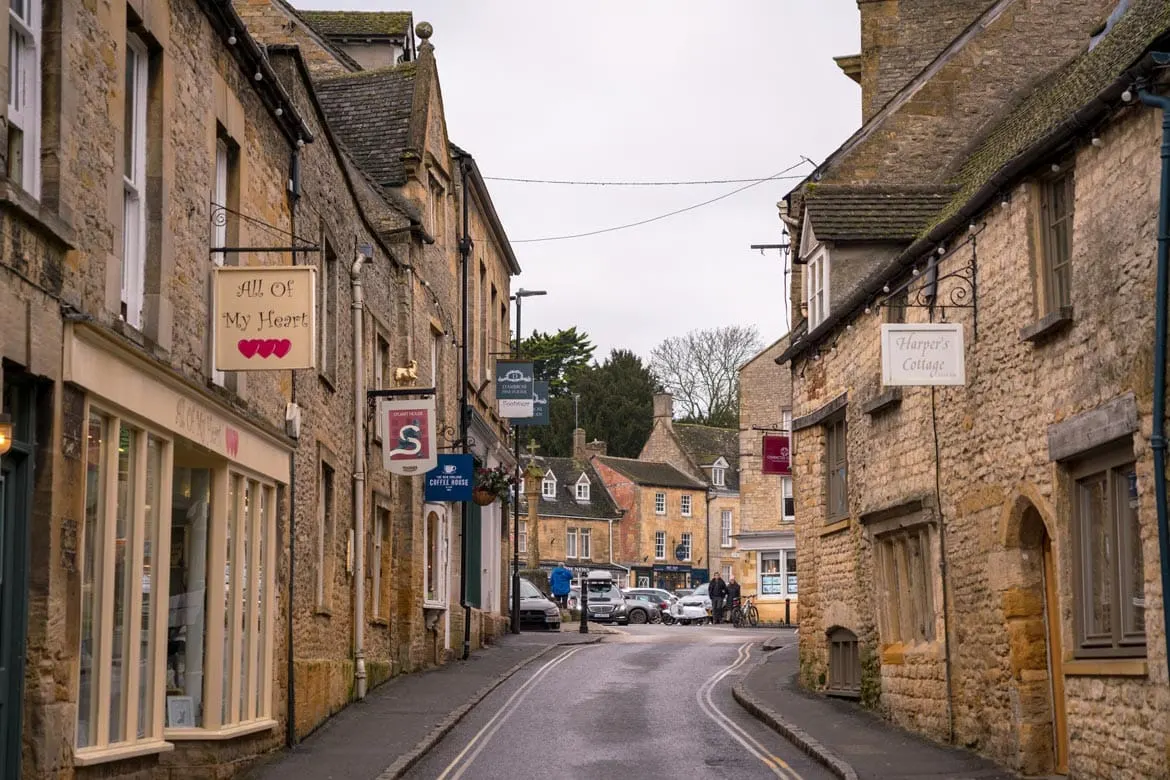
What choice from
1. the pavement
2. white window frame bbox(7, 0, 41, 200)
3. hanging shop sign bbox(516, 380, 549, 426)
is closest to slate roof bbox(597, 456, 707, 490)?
hanging shop sign bbox(516, 380, 549, 426)

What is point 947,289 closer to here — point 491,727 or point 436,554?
point 491,727

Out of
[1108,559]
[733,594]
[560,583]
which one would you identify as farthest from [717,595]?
[1108,559]

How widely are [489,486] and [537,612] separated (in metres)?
13.0

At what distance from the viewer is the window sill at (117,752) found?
9.90 metres

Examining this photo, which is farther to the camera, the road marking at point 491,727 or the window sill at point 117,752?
the road marking at point 491,727

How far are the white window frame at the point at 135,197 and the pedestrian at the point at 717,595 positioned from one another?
138 feet

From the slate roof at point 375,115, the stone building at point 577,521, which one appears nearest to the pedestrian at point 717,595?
the stone building at point 577,521

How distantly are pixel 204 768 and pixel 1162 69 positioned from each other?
9.41 meters

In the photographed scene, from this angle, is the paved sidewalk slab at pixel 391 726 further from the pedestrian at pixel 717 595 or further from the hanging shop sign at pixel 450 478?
the pedestrian at pixel 717 595

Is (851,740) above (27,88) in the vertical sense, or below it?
below

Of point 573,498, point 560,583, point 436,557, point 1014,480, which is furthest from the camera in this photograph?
point 573,498

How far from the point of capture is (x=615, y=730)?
18781 millimetres

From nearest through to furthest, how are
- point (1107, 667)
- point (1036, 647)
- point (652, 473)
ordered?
point (1107, 667), point (1036, 647), point (652, 473)

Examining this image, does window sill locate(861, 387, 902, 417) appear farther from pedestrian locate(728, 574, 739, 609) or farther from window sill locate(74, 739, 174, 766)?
pedestrian locate(728, 574, 739, 609)
